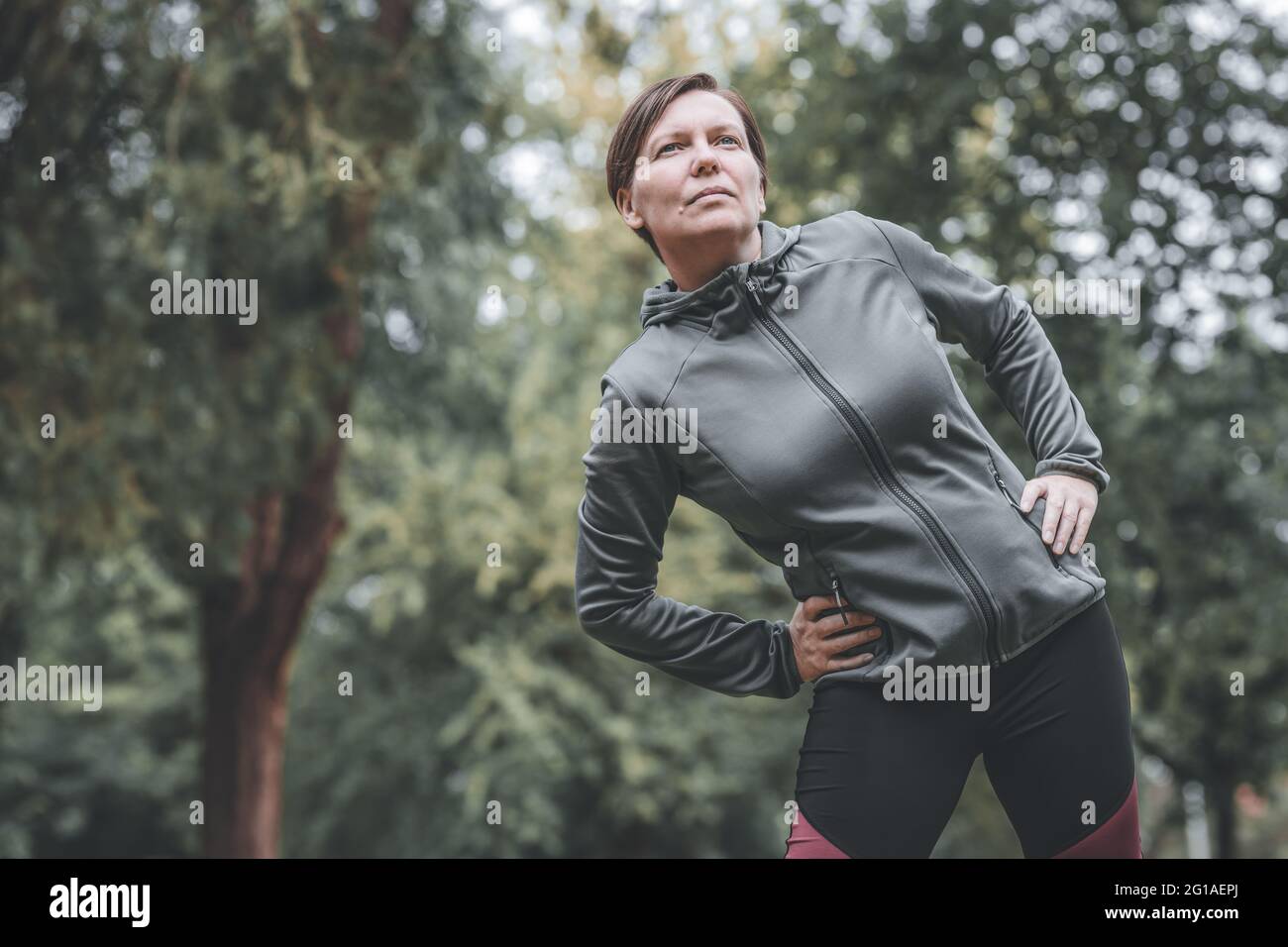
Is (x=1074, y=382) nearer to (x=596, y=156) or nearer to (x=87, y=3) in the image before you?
(x=87, y=3)

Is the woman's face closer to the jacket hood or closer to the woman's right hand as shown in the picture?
the jacket hood

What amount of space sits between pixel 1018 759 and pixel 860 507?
43 cm

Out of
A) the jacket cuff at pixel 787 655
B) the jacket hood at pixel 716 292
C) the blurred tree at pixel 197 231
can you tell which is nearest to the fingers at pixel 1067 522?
the jacket cuff at pixel 787 655

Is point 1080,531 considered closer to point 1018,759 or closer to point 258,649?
point 1018,759

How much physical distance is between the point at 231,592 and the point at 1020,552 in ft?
27.3

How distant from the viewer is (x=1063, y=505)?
1966 millimetres

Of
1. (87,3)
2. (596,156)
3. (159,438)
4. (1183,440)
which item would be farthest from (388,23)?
(596,156)

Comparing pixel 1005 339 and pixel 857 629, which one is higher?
pixel 1005 339

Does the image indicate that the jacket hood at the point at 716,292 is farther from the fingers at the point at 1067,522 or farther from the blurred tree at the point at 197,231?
the blurred tree at the point at 197,231

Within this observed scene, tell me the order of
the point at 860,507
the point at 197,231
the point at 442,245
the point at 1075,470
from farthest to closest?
the point at 442,245, the point at 197,231, the point at 1075,470, the point at 860,507

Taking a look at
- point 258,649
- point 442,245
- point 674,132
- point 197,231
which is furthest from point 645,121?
point 258,649

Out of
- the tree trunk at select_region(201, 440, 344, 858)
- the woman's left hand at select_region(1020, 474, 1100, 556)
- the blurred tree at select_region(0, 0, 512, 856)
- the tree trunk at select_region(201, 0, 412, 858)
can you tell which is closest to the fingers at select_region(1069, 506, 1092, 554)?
the woman's left hand at select_region(1020, 474, 1100, 556)

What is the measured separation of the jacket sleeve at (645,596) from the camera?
2043 mm

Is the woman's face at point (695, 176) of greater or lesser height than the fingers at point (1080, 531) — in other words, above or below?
above
